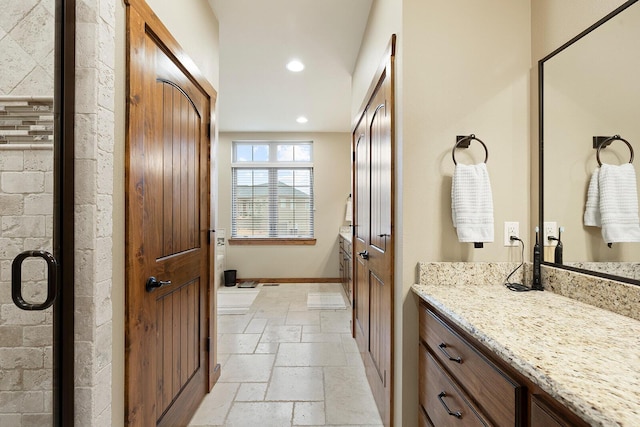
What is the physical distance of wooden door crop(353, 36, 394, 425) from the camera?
1.76 meters

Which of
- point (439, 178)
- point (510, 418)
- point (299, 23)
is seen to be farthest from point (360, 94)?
point (510, 418)

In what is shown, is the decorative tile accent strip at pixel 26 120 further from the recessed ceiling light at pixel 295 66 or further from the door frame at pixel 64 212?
the recessed ceiling light at pixel 295 66

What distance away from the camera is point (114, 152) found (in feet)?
4.16

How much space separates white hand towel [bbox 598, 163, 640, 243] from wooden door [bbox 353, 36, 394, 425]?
86cm

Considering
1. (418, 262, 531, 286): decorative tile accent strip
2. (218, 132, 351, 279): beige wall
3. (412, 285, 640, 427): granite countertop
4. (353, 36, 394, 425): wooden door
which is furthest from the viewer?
(218, 132, 351, 279): beige wall

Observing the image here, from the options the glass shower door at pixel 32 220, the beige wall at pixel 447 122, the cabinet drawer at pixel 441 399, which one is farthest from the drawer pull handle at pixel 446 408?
the glass shower door at pixel 32 220

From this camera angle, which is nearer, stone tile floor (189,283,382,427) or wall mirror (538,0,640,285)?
wall mirror (538,0,640,285)

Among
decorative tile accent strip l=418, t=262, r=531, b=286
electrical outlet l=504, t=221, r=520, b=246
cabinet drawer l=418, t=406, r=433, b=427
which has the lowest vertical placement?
cabinet drawer l=418, t=406, r=433, b=427

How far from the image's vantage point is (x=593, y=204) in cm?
131

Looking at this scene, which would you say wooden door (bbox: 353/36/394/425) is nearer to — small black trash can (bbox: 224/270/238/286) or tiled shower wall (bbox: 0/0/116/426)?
tiled shower wall (bbox: 0/0/116/426)

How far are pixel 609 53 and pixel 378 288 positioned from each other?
160 centimetres

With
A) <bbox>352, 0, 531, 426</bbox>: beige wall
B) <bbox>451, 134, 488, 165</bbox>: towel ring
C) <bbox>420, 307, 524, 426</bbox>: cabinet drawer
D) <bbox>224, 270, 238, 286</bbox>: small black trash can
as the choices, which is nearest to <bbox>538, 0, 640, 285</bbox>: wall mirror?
<bbox>352, 0, 531, 426</bbox>: beige wall

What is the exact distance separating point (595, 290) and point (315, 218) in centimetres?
505

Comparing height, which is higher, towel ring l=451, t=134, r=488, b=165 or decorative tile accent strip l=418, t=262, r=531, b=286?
towel ring l=451, t=134, r=488, b=165
